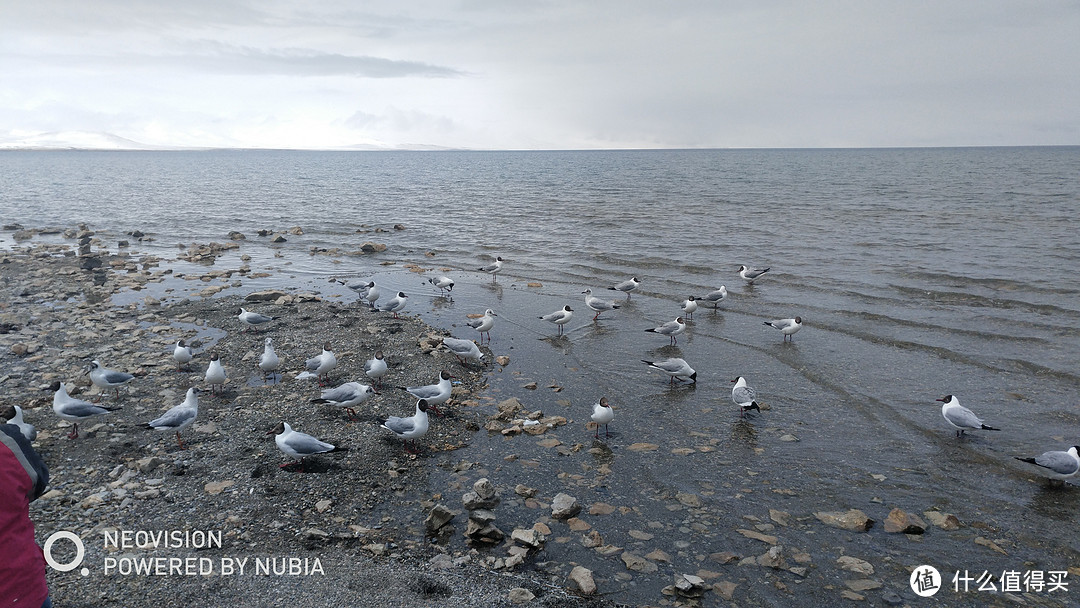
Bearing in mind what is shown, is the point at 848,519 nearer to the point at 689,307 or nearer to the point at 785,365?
the point at 785,365

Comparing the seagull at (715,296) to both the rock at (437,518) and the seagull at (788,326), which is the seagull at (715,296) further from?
the rock at (437,518)

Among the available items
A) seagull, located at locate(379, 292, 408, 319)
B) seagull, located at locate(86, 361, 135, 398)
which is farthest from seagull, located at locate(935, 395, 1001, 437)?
seagull, located at locate(86, 361, 135, 398)

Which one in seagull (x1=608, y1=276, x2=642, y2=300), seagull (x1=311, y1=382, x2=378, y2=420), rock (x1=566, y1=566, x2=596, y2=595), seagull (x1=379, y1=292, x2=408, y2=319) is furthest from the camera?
seagull (x1=608, y1=276, x2=642, y2=300)

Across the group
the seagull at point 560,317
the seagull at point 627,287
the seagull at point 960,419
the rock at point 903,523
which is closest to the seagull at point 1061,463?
the seagull at point 960,419

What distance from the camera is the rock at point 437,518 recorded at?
7402 millimetres

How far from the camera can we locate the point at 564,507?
7.93 meters

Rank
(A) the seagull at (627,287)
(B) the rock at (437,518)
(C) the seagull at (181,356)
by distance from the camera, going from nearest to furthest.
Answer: (B) the rock at (437,518) < (C) the seagull at (181,356) < (A) the seagull at (627,287)

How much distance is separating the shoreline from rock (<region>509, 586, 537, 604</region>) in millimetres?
70

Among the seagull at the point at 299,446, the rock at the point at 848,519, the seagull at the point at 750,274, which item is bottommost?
the rock at the point at 848,519

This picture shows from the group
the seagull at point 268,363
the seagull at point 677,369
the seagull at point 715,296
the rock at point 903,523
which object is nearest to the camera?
the rock at point 903,523

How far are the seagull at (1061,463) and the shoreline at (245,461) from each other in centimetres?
763

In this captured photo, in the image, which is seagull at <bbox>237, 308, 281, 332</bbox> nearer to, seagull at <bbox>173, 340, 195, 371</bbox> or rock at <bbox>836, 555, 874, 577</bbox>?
seagull at <bbox>173, 340, 195, 371</bbox>

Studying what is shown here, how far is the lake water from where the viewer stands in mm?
7742

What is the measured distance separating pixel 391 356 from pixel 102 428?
18.2ft
